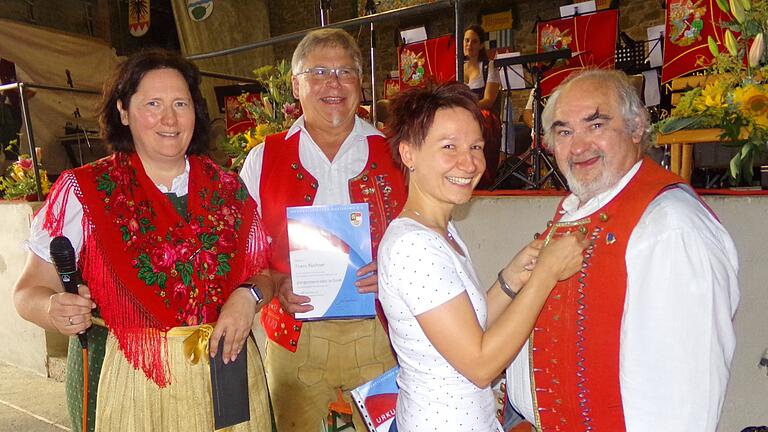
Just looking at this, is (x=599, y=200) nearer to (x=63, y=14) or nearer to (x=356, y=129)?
(x=356, y=129)

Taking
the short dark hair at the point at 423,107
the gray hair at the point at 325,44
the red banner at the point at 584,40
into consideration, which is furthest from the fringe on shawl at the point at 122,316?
the red banner at the point at 584,40

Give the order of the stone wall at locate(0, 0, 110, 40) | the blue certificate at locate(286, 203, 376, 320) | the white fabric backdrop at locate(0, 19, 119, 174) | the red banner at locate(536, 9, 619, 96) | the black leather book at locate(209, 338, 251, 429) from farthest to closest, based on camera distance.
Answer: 1. the stone wall at locate(0, 0, 110, 40)
2. the white fabric backdrop at locate(0, 19, 119, 174)
3. the red banner at locate(536, 9, 619, 96)
4. the blue certificate at locate(286, 203, 376, 320)
5. the black leather book at locate(209, 338, 251, 429)

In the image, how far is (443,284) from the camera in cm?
127

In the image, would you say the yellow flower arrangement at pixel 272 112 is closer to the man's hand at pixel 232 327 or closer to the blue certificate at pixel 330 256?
the blue certificate at pixel 330 256

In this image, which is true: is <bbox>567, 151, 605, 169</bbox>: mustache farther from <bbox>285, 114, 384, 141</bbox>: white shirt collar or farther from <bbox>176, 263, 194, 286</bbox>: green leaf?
<bbox>176, 263, 194, 286</bbox>: green leaf

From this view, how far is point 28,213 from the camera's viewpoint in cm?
449

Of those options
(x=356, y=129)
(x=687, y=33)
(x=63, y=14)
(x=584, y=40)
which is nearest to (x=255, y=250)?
(x=356, y=129)

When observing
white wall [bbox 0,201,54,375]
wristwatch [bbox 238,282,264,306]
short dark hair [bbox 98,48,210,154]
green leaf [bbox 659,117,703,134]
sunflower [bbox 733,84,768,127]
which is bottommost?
white wall [bbox 0,201,54,375]

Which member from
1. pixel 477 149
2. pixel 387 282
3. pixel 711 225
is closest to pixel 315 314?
pixel 387 282

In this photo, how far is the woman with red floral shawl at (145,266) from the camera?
162 centimetres

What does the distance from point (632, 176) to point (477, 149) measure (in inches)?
17.4

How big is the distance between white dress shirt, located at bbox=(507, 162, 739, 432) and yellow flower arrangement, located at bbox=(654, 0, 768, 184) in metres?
0.96

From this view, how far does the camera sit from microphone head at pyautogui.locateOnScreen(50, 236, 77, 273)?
1441 mm

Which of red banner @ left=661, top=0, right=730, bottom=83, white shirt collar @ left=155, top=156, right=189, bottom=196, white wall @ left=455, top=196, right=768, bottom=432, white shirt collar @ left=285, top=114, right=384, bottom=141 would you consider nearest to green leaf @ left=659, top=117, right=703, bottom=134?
white wall @ left=455, top=196, right=768, bottom=432
